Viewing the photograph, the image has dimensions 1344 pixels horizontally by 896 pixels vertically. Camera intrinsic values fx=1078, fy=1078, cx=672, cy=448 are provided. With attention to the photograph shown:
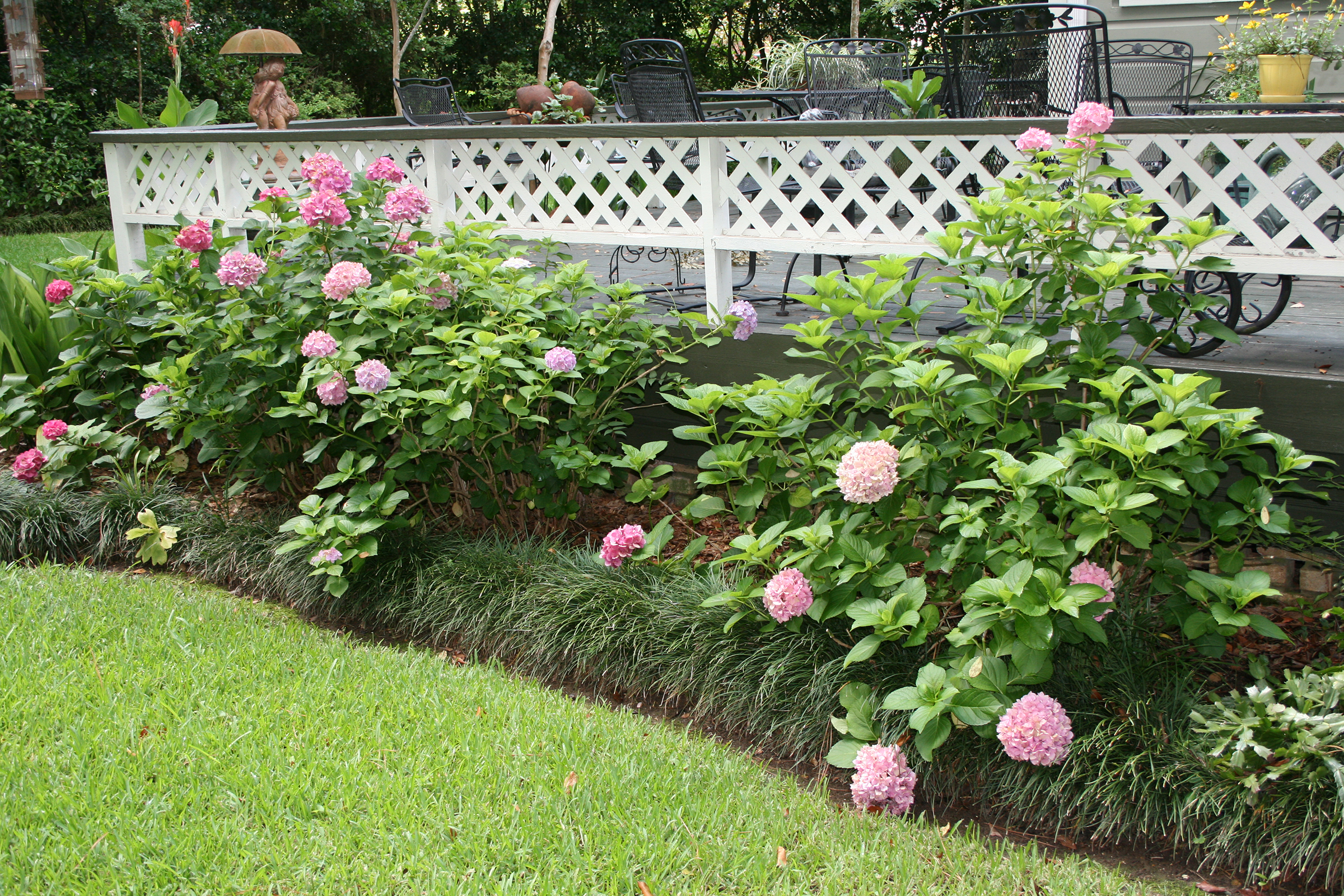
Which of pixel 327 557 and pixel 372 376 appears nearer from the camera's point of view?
pixel 372 376

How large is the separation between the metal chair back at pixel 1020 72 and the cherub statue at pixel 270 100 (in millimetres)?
5306

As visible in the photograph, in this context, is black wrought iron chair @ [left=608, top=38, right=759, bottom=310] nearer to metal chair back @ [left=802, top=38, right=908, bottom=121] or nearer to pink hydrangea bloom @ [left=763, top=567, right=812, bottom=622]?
metal chair back @ [left=802, top=38, right=908, bottom=121]

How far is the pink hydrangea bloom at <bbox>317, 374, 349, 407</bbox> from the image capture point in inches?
139

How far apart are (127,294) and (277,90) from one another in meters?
4.28

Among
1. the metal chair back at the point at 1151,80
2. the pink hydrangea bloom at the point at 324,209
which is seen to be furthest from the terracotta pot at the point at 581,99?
the pink hydrangea bloom at the point at 324,209

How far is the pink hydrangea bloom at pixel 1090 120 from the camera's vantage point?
2828 millimetres

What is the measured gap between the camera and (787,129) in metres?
3.90

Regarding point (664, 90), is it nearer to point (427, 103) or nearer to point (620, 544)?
point (620, 544)

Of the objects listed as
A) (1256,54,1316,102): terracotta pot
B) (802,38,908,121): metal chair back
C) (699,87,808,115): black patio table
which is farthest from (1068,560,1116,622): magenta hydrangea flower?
(1256,54,1316,102): terracotta pot

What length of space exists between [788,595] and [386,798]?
3.58 feet

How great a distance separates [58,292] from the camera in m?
4.47

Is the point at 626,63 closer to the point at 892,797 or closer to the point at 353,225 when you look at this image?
the point at 353,225

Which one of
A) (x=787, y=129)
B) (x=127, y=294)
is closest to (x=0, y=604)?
(x=127, y=294)

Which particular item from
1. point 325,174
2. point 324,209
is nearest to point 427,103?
point 325,174
